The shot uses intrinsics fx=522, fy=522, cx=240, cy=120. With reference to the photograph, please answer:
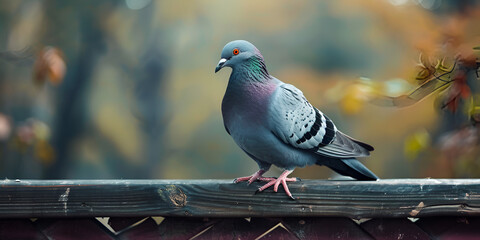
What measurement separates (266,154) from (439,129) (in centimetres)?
547

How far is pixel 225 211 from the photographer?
3.94 feet

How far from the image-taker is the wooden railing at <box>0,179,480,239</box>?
1.19 m

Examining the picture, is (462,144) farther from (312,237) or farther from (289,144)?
(312,237)

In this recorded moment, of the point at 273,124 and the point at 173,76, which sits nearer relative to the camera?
the point at 273,124

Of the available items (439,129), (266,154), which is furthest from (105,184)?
(439,129)

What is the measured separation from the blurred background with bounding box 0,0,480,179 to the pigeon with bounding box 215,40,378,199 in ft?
16.9

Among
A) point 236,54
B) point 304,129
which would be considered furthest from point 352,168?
point 236,54

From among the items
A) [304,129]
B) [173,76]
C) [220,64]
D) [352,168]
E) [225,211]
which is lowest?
[225,211]

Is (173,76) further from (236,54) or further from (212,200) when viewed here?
(212,200)

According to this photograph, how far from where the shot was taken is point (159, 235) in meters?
1.20

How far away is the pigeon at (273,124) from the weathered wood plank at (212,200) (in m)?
0.35

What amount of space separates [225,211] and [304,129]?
530 millimetres

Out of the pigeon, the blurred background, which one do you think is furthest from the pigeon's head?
the blurred background

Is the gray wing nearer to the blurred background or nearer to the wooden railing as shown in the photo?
the wooden railing
